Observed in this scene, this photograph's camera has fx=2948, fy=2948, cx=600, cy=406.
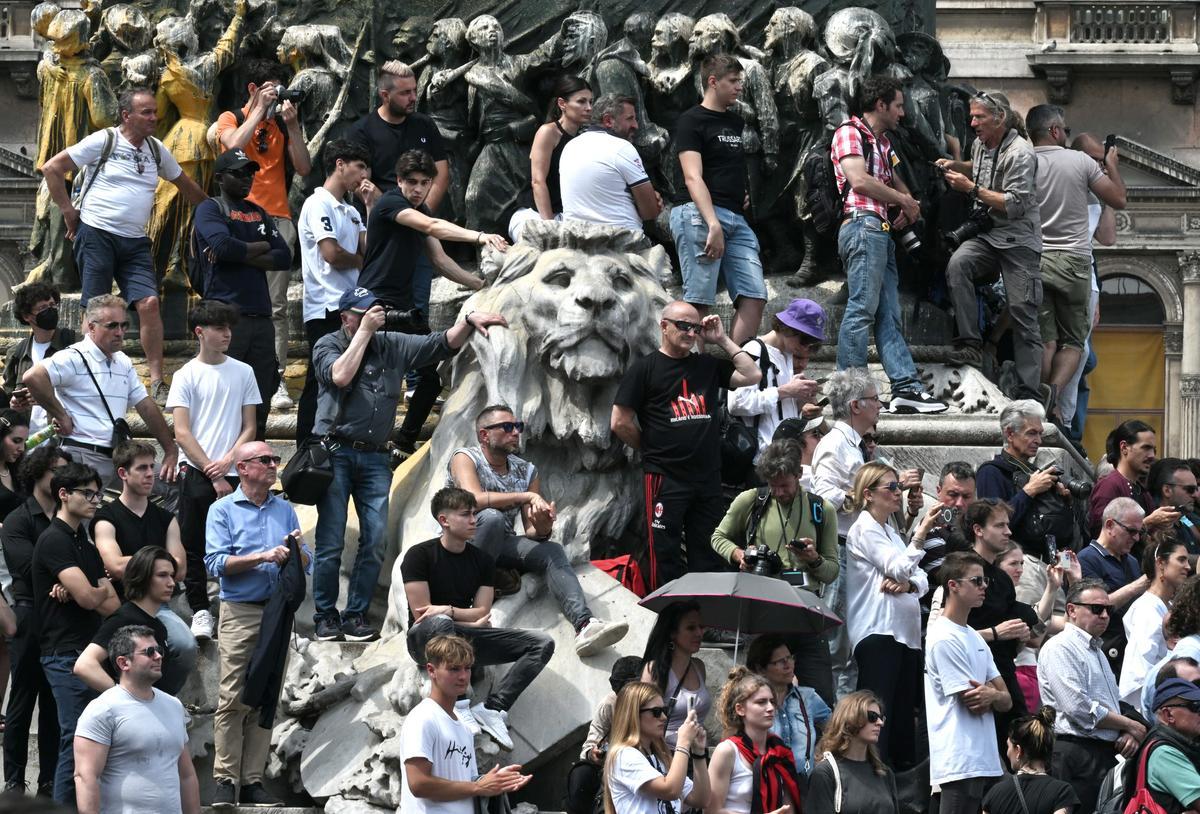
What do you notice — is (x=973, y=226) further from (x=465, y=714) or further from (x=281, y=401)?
(x=465, y=714)

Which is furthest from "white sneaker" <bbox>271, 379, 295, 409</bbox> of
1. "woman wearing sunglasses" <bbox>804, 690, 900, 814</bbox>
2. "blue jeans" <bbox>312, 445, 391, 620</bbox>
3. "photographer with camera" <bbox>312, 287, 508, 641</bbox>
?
"woman wearing sunglasses" <bbox>804, 690, 900, 814</bbox>

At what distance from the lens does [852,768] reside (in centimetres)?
1175

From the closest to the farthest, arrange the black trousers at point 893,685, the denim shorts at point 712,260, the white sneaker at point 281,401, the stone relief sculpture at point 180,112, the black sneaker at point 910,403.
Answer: the black trousers at point 893,685, the denim shorts at point 712,260, the black sneaker at point 910,403, the white sneaker at point 281,401, the stone relief sculpture at point 180,112

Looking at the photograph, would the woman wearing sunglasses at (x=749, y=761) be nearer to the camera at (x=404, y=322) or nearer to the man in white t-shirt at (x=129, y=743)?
the man in white t-shirt at (x=129, y=743)

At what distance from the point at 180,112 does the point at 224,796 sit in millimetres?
6971

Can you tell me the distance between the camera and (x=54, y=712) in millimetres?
12656

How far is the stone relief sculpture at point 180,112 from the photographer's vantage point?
1836cm

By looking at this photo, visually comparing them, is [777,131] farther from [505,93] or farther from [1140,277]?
[1140,277]

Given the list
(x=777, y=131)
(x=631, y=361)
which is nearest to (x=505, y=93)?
(x=777, y=131)

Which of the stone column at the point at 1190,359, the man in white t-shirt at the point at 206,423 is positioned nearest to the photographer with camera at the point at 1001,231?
the man in white t-shirt at the point at 206,423

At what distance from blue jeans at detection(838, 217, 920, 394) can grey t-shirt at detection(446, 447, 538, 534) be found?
3.04 meters

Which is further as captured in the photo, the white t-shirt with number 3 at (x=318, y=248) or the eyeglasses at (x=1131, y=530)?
the white t-shirt with number 3 at (x=318, y=248)

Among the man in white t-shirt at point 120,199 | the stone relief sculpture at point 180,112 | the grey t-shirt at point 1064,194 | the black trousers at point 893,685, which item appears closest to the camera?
the black trousers at point 893,685

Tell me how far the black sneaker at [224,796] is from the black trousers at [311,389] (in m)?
2.49
